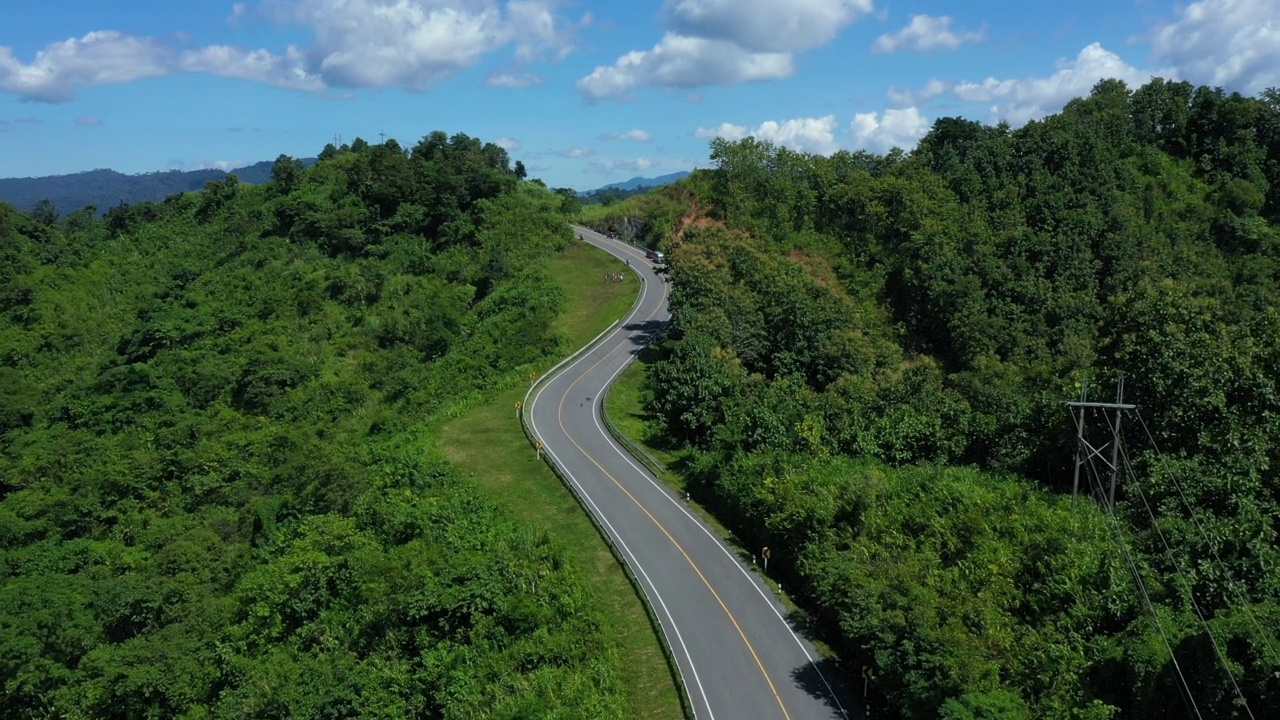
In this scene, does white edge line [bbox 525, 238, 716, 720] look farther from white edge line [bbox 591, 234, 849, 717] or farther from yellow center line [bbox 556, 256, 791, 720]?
white edge line [bbox 591, 234, 849, 717]

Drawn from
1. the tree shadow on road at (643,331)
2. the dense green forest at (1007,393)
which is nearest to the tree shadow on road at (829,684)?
the dense green forest at (1007,393)

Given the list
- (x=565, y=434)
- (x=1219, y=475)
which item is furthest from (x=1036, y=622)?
(x=565, y=434)

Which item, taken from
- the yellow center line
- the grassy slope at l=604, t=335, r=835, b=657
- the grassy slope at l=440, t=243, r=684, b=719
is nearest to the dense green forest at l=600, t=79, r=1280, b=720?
the grassy slope at l=604, t=335, r=835, b=657

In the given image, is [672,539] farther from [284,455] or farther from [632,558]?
[284,455]

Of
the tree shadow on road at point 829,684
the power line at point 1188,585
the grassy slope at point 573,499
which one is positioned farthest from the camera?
the grassy slope at point 573,499

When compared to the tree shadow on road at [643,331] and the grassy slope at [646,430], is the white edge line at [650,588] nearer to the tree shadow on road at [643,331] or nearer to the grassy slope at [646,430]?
the grassy slope at [646,430]

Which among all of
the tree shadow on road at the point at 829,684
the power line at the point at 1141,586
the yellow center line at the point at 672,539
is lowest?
the tree shadow on road at the point at 829,684
